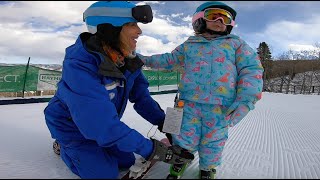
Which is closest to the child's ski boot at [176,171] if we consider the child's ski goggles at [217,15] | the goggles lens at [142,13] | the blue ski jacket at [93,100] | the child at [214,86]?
the child at [214,86]

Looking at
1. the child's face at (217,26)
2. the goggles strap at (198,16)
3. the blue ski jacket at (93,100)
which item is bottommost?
the blue ski jacket at (93,100)

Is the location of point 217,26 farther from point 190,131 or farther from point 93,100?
point 93,100

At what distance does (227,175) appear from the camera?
2.38 meters

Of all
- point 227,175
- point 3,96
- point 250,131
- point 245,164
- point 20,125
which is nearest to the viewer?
point 227,175

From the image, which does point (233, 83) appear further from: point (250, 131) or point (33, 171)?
point (250, 131)

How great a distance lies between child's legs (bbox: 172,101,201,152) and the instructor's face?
68 cm

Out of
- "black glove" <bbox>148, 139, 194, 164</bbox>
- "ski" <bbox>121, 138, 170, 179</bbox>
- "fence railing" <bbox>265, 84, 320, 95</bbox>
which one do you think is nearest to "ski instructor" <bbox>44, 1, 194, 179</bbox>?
"black glove" <bbox>148, 139, 194, 164</bbox>

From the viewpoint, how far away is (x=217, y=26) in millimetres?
2531

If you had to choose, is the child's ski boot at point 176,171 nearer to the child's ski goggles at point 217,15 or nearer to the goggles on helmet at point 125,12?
the goggles on helmet at point 125,12

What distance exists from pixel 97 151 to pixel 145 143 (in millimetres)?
433

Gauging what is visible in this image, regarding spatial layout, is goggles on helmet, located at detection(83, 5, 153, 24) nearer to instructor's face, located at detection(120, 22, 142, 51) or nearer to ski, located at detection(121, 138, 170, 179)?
instructor's face, located at detection(120, 22, 142, 51)

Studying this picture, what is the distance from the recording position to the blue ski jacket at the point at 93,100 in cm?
183

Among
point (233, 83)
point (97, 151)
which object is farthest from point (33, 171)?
point (233, 83)

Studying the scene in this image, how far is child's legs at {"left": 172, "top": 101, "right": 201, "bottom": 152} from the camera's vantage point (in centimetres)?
238
